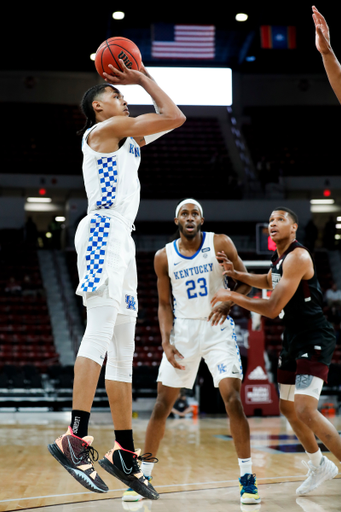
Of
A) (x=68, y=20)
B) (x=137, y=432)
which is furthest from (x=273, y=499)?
(x=68, y=20)

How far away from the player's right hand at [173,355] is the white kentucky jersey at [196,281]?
32cm

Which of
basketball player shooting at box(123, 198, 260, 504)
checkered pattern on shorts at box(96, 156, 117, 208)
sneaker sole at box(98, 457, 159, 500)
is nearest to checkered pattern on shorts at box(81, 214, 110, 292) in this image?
checkered pattern on shorts at box(96, 156, 117, 208)

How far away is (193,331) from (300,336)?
88cm

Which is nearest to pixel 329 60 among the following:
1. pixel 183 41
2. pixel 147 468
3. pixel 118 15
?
pixel 147 468

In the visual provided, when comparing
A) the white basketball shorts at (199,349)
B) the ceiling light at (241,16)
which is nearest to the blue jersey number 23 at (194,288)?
the white basketball shorts at (199,349)

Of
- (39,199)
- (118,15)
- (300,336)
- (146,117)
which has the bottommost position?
(300,336)

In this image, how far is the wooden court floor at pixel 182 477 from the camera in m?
3.97

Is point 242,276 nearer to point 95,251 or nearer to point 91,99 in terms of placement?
point 95,251

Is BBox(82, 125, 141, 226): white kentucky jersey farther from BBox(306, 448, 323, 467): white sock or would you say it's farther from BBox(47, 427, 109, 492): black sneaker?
BBox(306, 448, 323, 467): white sock

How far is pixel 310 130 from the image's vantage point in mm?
24062

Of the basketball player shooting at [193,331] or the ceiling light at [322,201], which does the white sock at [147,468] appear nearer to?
the basketball player shooting at [193,331]

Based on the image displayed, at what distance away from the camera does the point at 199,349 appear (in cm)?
479

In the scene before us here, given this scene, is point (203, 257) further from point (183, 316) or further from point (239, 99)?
point (239, 99)

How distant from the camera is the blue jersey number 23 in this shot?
197 inches
